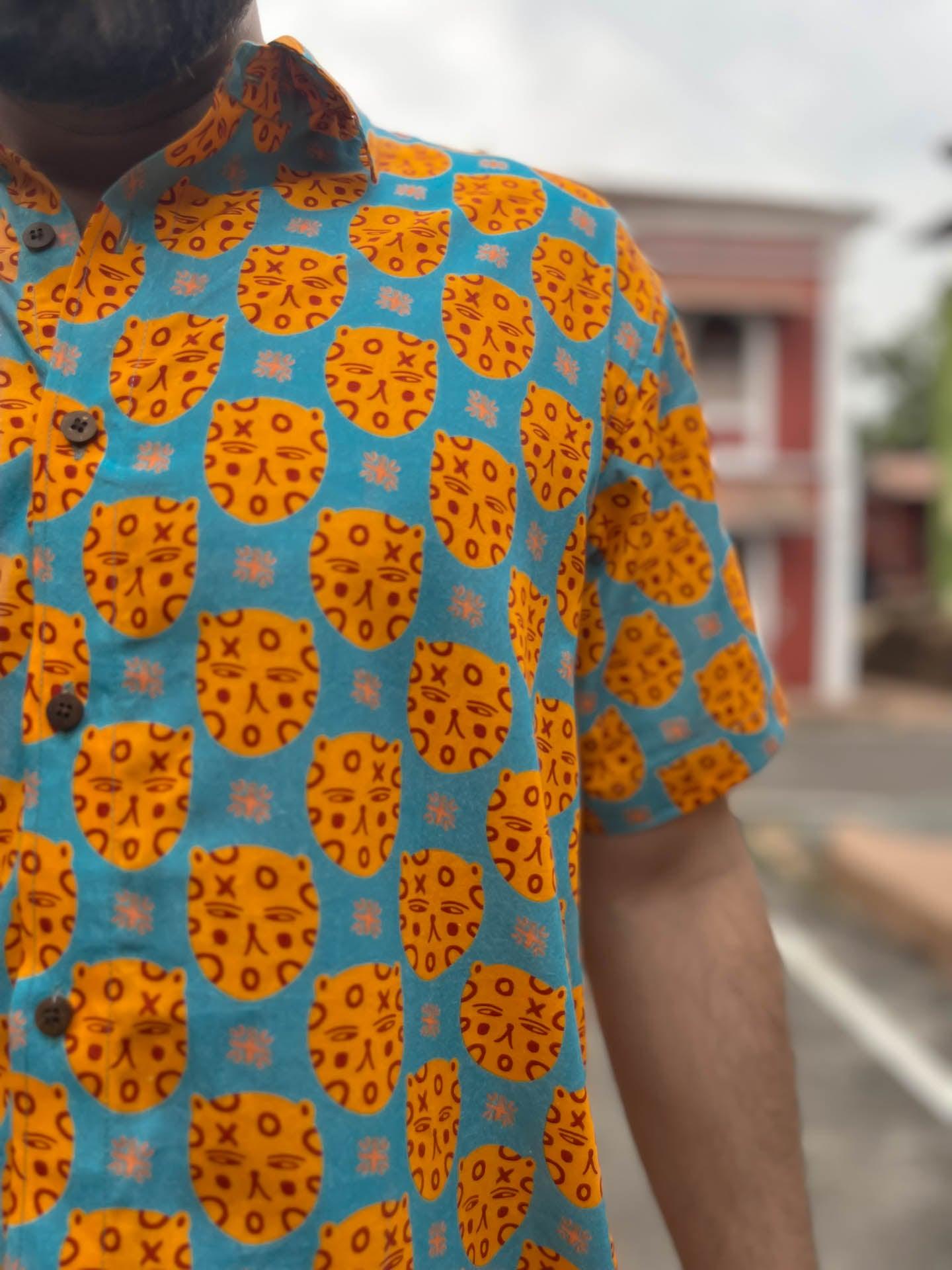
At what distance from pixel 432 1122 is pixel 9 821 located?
0.32m

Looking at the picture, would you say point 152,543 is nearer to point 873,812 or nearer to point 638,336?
point 638,336

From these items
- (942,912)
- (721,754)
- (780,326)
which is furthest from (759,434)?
(721,754)

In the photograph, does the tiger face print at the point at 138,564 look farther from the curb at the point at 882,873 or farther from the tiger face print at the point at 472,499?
the curb at the point at 882,873

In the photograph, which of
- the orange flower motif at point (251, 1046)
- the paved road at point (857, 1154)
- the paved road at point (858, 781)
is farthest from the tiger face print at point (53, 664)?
the paved road at point (858, 781)

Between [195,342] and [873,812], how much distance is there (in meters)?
8.98

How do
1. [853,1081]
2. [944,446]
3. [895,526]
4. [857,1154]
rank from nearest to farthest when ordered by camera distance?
[857,1154] → [853,1081] → [944,446] → [895,526]

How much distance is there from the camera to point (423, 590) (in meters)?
0.84

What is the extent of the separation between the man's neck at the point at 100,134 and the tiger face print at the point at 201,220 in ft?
0.12

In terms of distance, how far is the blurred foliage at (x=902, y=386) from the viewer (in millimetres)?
45625

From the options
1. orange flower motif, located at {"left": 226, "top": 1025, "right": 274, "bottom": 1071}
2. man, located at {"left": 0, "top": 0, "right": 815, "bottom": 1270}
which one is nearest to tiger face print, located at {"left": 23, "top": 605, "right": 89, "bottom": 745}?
man, located at {"left": 0, "top": 0, "right": 815, "bottom": 1270}

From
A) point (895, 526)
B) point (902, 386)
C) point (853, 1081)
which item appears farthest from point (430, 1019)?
point (902, 386)

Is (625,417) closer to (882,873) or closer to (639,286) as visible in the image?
(639,286)

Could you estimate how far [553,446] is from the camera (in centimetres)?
90

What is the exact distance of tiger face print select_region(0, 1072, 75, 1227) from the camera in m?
0.78
